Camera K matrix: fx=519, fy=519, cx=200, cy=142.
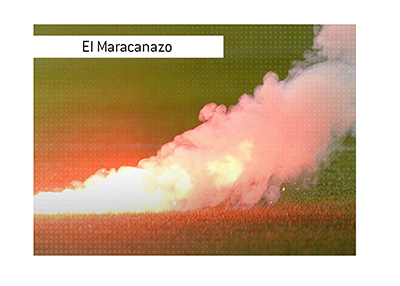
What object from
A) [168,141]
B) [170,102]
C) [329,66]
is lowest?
[168,141]

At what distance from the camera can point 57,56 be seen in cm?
648

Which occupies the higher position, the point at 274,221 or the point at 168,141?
the point at 168,141

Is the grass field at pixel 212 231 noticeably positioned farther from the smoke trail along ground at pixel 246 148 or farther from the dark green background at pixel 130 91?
the dark green background at pixel 130 91

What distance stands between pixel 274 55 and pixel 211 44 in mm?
806

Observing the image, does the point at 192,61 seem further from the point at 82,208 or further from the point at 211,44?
the point at 82,208

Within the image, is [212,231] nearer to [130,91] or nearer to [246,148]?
[246,148]

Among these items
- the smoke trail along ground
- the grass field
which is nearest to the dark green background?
the smoke trail along ground

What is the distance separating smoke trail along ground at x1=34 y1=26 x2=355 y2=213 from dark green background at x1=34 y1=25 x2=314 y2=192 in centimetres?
17

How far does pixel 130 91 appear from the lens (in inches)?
259

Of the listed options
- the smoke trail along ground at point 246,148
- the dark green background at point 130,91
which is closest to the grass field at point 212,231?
the smoke trail along ground at point 246,148

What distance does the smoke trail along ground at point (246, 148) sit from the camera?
6.52m

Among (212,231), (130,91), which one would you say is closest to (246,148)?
(212,231)

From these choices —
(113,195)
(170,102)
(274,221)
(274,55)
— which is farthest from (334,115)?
(113,195)

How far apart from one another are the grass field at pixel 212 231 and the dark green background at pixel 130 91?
2.12 ft
